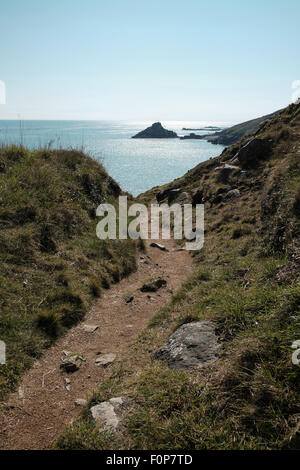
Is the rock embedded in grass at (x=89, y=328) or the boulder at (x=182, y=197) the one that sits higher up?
the boulder at (x=182, y=197)

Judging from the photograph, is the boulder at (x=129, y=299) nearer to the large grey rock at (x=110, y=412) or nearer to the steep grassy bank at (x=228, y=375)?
the steep grassy bank at (x=228, y=375)

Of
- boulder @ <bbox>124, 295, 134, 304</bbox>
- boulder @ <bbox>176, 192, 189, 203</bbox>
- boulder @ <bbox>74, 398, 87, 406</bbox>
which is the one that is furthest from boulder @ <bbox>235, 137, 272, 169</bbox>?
boulder @ <bbox>74, 398, 87, 406</bbox>

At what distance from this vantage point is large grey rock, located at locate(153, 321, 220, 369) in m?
5.00

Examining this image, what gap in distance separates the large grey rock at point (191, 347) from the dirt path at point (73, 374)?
4.26ft

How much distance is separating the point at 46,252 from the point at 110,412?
6.52m

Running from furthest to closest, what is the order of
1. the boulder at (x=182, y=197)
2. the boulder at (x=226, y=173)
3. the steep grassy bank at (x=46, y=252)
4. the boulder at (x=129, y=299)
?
1. the boulder at (x=182, y=197)
2. the boulder at (x=226, y=173)
3. the boulder at (x=129, y=299)
4. the steep grassy bank at (x=46, y=252)

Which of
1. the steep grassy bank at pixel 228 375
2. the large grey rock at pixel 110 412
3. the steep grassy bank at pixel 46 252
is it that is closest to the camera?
the steep grassy bank at pixel 228 375

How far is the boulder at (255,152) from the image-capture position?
2230cm

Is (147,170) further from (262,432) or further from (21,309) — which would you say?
(262,432)

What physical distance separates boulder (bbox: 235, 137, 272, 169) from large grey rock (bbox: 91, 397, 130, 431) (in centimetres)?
2031

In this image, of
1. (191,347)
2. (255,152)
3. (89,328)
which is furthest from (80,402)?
(255,152)

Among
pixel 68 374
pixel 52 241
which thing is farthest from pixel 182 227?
pixel 68 374

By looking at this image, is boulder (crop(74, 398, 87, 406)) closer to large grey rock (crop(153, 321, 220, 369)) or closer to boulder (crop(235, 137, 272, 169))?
large grey rock (crop(153, 321, 220, 369))

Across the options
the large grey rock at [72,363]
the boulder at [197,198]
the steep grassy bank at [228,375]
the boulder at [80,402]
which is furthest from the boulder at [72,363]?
the boulder at [197,198]
